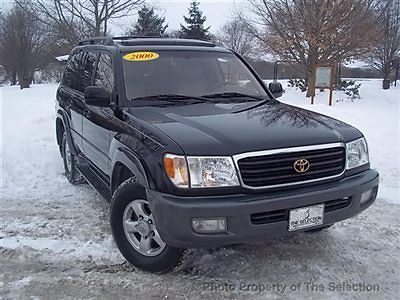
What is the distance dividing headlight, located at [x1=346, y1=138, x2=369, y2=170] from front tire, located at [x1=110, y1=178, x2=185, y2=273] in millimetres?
1506

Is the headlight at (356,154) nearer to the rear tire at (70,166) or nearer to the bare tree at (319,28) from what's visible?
the rear tire at (70,166)

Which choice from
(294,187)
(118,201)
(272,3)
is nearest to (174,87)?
(118,201)

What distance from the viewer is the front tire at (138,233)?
329 cm

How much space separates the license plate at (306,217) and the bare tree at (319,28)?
1432 cm

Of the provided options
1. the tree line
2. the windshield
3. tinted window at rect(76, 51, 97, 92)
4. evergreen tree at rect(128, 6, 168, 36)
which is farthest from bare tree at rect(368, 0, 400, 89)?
tinted window at rect(76, 51, 97, 92)

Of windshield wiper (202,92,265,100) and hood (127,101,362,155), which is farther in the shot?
windshield wiper (202,92,265,100)

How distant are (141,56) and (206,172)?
1.86 m

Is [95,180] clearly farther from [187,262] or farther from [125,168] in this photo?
[187,262]

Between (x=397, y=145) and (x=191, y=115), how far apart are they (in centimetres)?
547

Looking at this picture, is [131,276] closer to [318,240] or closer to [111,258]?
[111,258]

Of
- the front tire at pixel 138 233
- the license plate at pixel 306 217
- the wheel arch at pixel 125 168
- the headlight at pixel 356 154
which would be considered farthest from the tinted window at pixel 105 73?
the headlight at pixel 356 154

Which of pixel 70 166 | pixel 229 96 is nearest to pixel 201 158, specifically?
pixel 229 96

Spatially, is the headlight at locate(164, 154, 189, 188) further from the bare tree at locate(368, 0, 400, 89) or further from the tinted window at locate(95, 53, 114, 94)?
the bare tree at locate(368, 0, 400, 89)

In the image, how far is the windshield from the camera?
408cm
